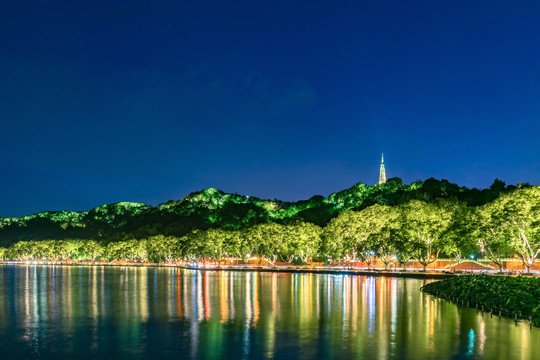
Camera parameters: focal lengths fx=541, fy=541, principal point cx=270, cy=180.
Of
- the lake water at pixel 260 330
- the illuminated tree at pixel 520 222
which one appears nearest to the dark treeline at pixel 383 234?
the illuminated tree at pixel 520 222

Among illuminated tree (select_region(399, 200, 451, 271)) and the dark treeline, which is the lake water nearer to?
the dark treeline

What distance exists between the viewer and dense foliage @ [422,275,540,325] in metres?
29.6

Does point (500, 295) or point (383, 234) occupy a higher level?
point (383, 234)

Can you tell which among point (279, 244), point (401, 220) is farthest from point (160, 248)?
point (401, 220)

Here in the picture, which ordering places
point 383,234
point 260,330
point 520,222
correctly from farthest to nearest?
point 383,234
point 520,222
point 260,330

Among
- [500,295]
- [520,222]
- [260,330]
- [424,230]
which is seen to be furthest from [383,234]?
[260,330]

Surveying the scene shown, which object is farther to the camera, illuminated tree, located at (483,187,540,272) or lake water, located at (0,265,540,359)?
illuminated tree, located at (483,187,540,272)

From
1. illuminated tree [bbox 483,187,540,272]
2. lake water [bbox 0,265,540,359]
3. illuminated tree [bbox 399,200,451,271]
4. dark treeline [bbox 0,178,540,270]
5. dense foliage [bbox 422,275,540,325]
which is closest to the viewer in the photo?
lake water [bbox 0,265,540,359]

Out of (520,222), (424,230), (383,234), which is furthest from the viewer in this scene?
(383,234)

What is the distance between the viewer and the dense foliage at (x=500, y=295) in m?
29.6

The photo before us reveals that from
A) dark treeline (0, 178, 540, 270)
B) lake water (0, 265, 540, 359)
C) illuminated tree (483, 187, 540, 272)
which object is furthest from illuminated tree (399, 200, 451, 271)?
lake water (0, 265, 540, 359)

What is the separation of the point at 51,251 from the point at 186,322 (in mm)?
186538

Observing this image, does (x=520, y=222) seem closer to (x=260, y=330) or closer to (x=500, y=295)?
(x=500, y=295)

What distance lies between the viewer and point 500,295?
109 feet
